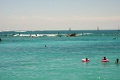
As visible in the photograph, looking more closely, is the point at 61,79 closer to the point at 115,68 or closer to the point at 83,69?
the point at 83,69

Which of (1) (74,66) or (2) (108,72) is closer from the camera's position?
(2) (108,72)

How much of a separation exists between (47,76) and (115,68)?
1102 centimetres

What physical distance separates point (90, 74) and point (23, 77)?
8655mm

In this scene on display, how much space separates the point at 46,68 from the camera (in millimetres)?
43219

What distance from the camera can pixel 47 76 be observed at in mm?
37188

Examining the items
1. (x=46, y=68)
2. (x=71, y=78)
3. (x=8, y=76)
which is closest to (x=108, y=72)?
(x=71, y=78)

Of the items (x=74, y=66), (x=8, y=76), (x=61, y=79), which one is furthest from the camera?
(x=74, y=66)

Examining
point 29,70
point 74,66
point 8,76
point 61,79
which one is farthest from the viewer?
point 74,66

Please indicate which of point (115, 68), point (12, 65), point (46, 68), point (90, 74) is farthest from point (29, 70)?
point (115, 68)

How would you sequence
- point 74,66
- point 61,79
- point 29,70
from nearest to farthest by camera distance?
point 61,79 → point 29,70 → point 74,66

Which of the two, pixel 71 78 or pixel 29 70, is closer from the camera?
pixel 71 78

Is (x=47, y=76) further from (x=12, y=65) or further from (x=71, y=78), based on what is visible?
(x=12, y=65)

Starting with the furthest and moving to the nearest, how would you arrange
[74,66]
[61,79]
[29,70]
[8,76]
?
[74,66], [29,70], [8,76], [61,79]

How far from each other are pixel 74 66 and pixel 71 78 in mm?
8844
